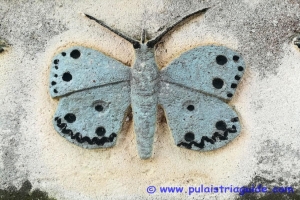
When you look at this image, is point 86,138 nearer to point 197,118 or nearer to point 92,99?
point 92,99

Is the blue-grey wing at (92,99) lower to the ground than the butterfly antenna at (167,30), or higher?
lower

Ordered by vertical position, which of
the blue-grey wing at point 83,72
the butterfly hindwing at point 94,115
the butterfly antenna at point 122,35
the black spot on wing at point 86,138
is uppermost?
the butterfly antenna at point 122,35

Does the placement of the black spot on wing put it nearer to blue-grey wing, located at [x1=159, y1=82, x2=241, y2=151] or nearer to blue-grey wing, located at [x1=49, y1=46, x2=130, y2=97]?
blue-grey wing, located at [x1=49, y1=46, x2=130, y2=97]

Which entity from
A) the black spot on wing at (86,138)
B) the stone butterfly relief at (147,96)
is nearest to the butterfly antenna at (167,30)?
the stone butterfly relief at (147,96)

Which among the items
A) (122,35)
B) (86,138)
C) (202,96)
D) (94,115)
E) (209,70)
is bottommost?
(86,138)

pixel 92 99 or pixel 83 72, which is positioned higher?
pixel 83 72

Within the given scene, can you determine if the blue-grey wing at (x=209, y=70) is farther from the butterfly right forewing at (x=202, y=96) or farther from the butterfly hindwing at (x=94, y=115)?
the butterfly hindwing at (x=94, y=115)

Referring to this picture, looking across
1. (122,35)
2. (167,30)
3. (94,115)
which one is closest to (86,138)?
(94,115)
